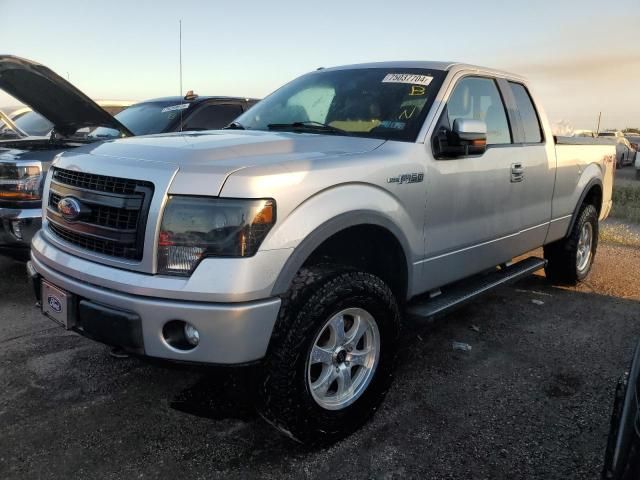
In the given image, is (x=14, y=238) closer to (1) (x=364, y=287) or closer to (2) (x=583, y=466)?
(1) (x=364, y=287)

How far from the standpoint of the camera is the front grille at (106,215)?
2426 millimetres

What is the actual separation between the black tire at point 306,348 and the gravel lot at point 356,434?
0.13 metres

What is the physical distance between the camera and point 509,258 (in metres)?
4.31

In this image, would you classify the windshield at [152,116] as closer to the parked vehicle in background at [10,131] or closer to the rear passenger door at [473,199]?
the parked vehicle in background at [10,131]

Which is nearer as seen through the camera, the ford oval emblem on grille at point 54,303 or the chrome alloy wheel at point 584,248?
the ford oval emblem on grille at point 54,303

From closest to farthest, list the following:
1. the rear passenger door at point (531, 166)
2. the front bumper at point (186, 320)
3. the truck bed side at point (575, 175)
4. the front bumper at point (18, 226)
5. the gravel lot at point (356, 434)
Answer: the front bumper at point (186, 320) → the gravel lot at point (356, 434) → the rear passenger door at point (531, 166) → the front bumper at point (18, 226) → the truck bed side at point (575, 175)

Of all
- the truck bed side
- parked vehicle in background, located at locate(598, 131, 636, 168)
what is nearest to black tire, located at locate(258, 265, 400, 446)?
the truck bed side

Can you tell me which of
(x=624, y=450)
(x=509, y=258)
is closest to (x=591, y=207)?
(x=509, y=258)

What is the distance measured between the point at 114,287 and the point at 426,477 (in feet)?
5.36

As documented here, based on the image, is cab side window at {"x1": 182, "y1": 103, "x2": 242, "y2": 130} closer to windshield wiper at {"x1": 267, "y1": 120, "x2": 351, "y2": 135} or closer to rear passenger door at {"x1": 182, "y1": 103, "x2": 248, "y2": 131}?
rear passenger door at {"x1": 182, "y1": 103, "x2": 248, "y2": 131}

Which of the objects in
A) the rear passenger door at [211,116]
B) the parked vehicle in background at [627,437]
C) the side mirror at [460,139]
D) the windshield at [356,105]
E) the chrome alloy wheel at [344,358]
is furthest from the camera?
the rear passenger door at [211,116]

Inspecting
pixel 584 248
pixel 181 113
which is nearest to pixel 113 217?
pixel 181 113

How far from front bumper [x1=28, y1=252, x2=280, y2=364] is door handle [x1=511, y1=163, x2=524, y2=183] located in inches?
95.1

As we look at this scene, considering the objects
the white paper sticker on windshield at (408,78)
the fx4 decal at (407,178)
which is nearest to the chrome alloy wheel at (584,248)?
the white paper sticker on windshield at (408,78)
